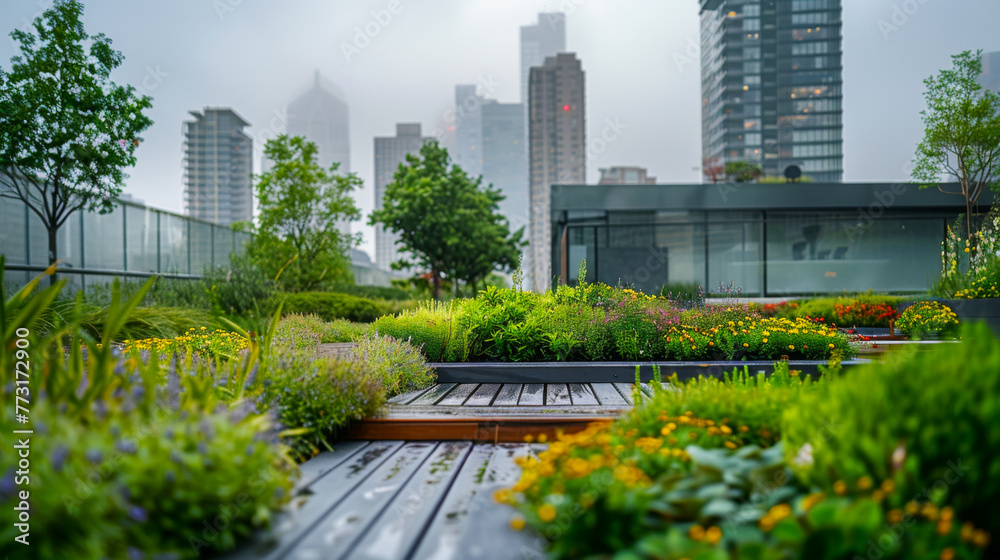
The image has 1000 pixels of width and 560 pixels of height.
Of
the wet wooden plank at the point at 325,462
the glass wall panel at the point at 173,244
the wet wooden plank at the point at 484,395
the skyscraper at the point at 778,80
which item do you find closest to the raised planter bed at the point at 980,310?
the wet wooden plank at the point at 484,395

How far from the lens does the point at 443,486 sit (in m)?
2.00

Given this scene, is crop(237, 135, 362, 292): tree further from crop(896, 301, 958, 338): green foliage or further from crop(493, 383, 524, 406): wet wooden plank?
crop(896, 301, 958, 338): green foliage

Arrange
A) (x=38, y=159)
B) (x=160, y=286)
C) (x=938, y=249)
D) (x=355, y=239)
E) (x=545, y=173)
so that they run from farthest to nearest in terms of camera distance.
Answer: (x=545, y=173) → (x=355, y=239) → (x=938, y=249) → (x=160, y=286) → (x=38, y=159)

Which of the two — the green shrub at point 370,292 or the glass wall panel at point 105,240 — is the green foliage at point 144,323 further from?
the green shrub at point 370,292

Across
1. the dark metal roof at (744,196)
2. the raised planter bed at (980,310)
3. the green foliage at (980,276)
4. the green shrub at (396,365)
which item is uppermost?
the dark metal roof at (744,196)

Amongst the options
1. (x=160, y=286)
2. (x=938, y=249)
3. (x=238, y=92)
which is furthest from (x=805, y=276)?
(x=238, y=92)

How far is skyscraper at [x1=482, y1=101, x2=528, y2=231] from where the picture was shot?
90.9 meters

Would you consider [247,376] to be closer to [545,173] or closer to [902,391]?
[902,391]

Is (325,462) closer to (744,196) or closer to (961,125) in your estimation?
(744,196)

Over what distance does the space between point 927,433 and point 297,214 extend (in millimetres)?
15753

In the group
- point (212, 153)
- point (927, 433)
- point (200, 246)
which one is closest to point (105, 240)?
point (200, 246)

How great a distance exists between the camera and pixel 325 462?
233cm

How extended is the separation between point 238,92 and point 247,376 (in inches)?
724

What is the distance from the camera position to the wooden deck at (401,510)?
1.44m
